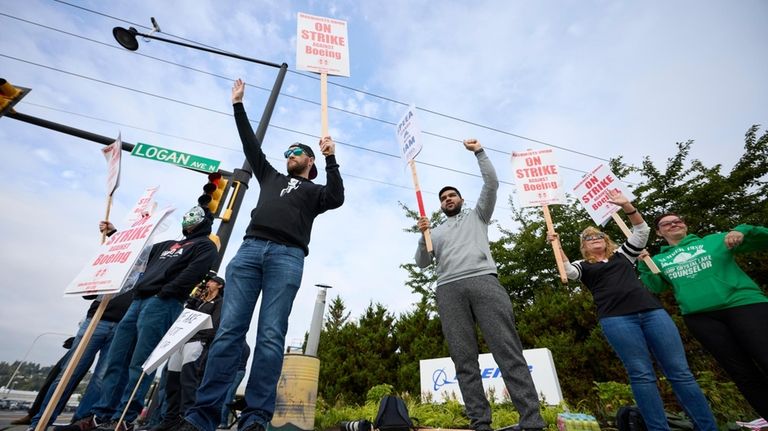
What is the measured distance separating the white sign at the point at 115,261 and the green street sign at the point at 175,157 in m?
3.80

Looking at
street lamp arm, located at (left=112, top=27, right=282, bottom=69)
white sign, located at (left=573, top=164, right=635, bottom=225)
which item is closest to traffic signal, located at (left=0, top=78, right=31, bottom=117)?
street lamp arm, located at (left=112, top=27, right=282, bottom=69)

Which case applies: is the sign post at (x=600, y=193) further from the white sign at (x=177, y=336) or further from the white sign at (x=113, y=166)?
the white sign at (x=113, y=166)

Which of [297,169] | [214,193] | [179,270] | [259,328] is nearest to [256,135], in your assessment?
[214,193]

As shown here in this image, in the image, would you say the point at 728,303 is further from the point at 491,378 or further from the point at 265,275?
the point at 491,378

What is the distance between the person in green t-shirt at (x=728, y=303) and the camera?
3.02 metres

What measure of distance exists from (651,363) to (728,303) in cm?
81

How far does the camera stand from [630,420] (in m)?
3.47

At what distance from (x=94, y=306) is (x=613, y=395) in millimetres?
7097

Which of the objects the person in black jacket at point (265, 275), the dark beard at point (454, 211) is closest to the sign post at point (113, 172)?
the person in black jacket at point (265, 275)

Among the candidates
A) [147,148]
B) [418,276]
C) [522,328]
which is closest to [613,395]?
[522,328]

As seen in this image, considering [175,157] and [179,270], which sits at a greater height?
[175,157]

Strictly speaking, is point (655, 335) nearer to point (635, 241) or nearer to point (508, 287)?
point (635, 241)

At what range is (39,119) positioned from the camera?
727 cm

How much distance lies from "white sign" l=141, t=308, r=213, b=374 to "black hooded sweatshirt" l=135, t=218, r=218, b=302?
49 cm
